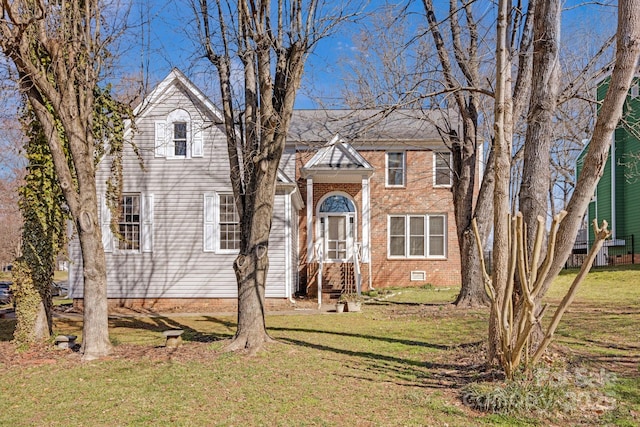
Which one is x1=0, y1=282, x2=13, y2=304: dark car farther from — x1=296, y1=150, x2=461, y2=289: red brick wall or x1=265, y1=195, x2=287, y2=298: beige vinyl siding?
x1=296, y1=150, x2=461, y2=289: red brick wall

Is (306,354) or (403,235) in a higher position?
(403,235)

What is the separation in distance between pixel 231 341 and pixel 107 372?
6.45 feet

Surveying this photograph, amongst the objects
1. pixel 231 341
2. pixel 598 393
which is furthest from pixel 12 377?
pixel 598 393

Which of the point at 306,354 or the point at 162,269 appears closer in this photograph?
the point at 306,354

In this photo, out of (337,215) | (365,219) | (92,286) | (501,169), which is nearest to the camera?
(501,169)

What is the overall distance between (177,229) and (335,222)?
621 cm

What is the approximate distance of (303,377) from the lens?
6469 millimetres

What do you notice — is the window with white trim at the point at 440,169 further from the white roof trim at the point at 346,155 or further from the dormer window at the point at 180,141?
the dormer window at the point at 180,141

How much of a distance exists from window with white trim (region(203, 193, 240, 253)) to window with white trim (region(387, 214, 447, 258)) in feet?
23.3

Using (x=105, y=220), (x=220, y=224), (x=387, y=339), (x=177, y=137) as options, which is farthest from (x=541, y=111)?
(x=105, y=220)

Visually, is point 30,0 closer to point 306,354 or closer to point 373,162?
point 306,354

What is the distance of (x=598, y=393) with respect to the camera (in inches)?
213

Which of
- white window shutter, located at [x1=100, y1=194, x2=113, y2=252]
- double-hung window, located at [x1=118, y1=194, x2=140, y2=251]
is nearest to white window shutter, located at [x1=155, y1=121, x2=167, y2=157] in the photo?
double-hung window, located at [x1=118, y1=194, x2=140, y2=251]

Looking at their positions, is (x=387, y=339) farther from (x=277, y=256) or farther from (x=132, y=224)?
(x=132, y=224)
